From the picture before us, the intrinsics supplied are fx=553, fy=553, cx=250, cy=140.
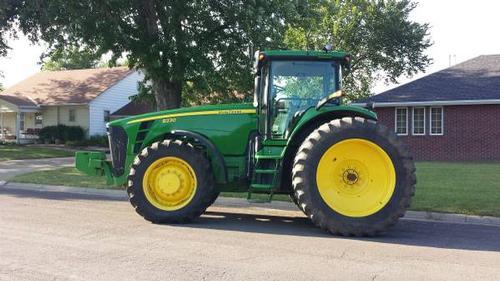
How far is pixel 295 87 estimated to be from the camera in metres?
8.98

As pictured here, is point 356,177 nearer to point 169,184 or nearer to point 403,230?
point 403,230

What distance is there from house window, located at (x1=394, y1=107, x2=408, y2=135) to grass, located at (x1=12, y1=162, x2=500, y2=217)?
6.06 metres

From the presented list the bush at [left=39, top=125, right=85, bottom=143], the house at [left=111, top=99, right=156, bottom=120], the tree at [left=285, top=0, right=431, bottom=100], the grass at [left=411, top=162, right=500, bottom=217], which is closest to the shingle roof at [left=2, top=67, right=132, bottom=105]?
the bush at [left=39, top=125, right=85, bottom=143]

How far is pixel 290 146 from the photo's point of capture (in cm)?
876

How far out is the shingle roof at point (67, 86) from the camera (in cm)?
3944

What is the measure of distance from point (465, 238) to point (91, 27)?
482 inches

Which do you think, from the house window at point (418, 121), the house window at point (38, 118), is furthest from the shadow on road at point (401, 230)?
the house window at point (38, 118)

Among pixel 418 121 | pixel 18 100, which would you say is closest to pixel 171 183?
pixel 418 121

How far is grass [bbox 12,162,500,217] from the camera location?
419 inches

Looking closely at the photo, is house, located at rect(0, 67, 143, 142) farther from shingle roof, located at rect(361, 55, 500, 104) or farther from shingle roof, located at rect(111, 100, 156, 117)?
shingle roof, located at rect(361, 55, 500, 104)

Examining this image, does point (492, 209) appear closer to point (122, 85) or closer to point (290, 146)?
point (290, 146)

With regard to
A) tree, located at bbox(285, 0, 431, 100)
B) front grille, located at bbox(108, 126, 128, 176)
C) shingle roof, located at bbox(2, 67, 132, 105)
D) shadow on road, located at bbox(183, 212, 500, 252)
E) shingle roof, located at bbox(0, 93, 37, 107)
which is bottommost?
Result: shadow on road, located at bbox(183, 212, 500, 252)

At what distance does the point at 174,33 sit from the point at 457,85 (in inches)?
556

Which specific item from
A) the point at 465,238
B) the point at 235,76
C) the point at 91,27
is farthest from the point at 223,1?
the point at 465,238
